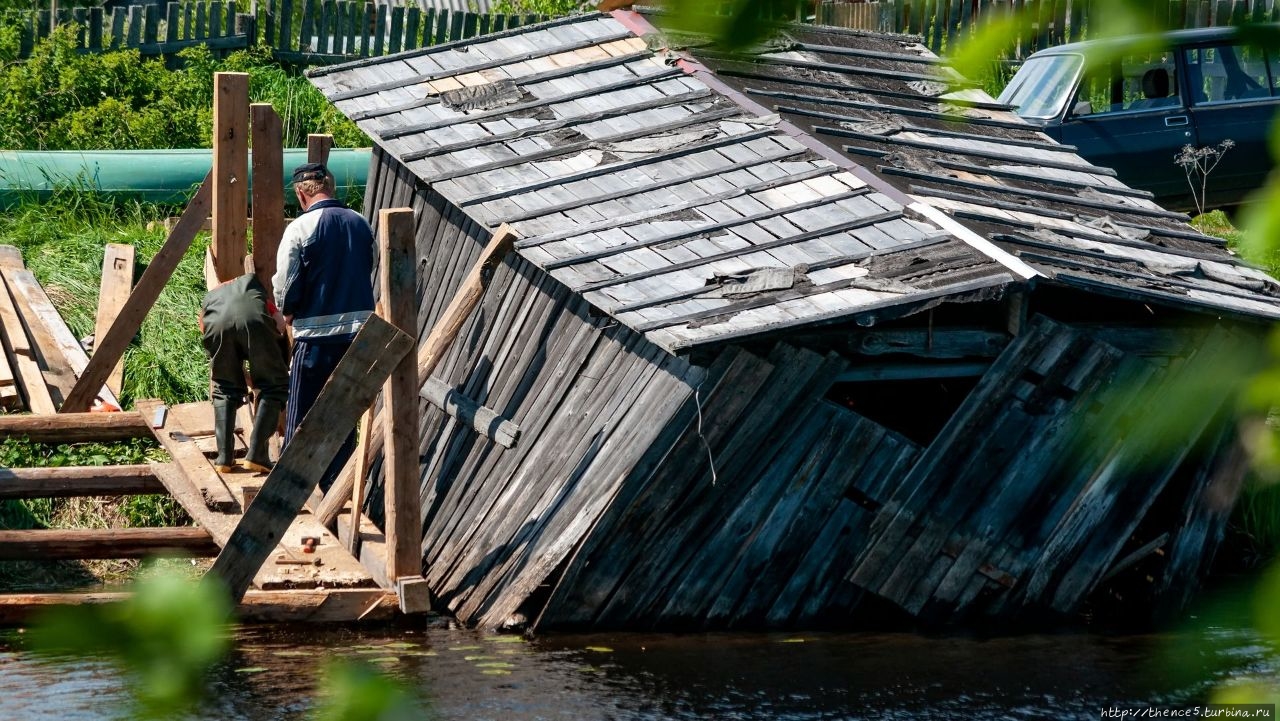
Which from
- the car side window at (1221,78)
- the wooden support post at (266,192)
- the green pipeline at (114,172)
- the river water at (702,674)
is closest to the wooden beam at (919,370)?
the river water at (702,674)

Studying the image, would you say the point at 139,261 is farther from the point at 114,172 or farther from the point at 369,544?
the point at 369,544

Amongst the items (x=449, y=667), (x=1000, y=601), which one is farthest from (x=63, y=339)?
(x=1000, y=601)

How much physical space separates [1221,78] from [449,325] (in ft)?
27.4

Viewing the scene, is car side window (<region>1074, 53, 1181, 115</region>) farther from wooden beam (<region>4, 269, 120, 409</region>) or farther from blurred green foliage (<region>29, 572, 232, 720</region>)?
blurred green foliage (<region>29, 572, 232, 720</region>)

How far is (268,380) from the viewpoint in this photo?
28.3 ft

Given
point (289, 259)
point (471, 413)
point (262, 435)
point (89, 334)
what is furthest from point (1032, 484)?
point (89, 334)

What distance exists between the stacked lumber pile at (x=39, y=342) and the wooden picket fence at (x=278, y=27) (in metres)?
5.08

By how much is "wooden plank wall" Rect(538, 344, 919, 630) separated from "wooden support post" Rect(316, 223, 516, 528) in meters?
1.56

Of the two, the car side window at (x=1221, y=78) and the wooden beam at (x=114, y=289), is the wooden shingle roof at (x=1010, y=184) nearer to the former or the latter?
the car side window at (x=1221, y=78)

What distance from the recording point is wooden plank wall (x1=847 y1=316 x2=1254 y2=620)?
7527 mm

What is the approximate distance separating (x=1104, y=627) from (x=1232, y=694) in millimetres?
7459

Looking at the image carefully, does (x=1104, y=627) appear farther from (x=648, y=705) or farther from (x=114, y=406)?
(x=114, y=406)

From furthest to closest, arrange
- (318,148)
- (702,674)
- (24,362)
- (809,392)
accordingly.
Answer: (24,362) → (318,148) → (809,392) → (702,674)

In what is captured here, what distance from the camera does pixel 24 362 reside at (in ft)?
35.2
